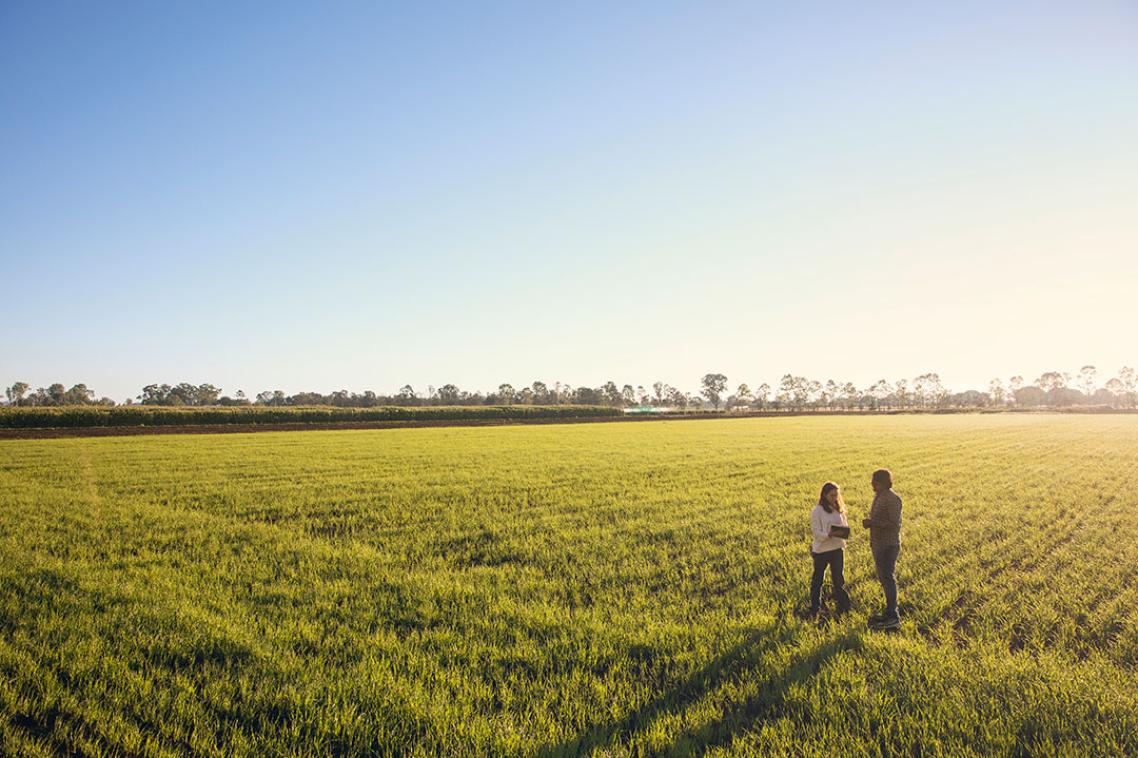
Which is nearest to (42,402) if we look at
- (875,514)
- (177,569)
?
(177,569)

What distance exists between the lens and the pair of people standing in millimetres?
6445

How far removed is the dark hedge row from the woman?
64681 millimetres

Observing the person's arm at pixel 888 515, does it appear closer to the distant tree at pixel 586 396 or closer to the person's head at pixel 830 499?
the person's head at pixel 830 499

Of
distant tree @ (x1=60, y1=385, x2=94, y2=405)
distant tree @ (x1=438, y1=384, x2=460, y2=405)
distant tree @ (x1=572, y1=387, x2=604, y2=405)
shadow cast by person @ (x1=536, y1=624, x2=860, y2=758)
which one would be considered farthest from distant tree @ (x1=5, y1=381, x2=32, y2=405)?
shadow cast by person @ (x1=536, y1=624, x2=860, y2=758)

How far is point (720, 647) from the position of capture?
19.6 feet

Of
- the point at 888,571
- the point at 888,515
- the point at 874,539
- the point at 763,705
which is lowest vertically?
the point at 763,705

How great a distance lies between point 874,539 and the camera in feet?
21.4

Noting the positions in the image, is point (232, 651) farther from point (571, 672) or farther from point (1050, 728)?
point (1050, 728)

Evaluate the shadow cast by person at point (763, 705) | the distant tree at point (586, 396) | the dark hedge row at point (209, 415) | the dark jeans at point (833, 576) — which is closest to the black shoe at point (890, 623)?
the dark jeans at point (833, 576)

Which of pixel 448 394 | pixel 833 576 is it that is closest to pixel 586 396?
pixel 448 394

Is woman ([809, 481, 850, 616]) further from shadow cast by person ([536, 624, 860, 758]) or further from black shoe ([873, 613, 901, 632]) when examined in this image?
shadow cast by person ([536, 624, 860, 758])

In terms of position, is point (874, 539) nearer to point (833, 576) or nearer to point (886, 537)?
point (886, 537)

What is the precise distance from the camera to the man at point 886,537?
6.43m

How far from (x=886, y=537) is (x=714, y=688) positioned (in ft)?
9.80
